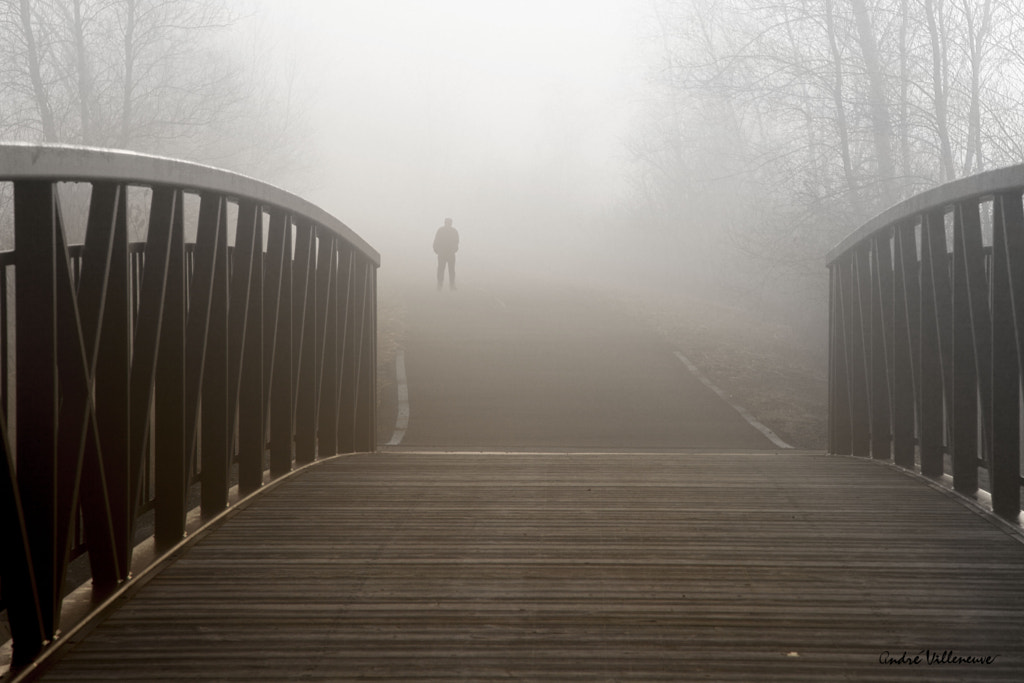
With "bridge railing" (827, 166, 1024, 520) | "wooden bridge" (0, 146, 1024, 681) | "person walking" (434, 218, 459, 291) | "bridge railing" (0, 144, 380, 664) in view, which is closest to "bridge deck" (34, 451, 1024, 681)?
"wooden bridge" (0, 146, 1024, 681)

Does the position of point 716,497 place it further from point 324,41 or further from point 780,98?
point 324,41

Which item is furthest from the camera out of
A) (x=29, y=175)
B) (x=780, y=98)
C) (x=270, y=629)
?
(x=780, y=98)

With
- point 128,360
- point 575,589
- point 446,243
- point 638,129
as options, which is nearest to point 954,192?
point 575,589

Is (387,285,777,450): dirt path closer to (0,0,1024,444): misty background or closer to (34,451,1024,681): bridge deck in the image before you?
(0,0,1024,444): misty background

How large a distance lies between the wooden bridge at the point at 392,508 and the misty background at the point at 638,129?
13.7 metres

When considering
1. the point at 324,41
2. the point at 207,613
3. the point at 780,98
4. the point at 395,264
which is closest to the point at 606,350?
the point at 780,98

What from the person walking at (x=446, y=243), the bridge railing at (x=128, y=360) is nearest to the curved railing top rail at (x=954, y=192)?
the bridge railing at (x=128, y=360)

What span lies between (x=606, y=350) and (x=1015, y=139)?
24.4 ft

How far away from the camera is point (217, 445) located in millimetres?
5027

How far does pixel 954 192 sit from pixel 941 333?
2.86ft

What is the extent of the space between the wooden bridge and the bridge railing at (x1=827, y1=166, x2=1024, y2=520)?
18 mm

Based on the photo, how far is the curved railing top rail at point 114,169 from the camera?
2.84 meters

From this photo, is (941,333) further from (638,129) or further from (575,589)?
(638,129)

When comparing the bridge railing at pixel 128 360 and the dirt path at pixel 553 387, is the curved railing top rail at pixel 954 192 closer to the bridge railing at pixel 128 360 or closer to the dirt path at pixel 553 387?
the bridge railing at pixel 128 360
